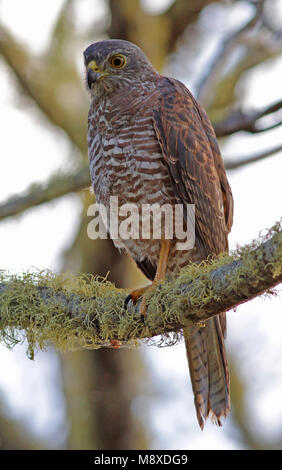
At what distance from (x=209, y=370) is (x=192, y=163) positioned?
1531 millimetres

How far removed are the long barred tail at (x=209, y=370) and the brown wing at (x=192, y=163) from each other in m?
0.58

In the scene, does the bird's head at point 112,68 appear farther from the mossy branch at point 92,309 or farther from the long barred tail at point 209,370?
the long barred tail at point 209,370

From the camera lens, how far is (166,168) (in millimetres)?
4566

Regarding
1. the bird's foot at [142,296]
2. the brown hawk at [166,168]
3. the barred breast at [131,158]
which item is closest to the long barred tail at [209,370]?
the brown hawk at [166,168]

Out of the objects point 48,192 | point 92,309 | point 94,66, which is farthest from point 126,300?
point 48,192

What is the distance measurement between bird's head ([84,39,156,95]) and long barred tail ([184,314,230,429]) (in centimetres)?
203

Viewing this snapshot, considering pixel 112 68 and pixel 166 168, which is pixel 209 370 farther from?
pixel 112 68

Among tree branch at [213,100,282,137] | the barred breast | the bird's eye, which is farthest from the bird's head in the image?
tree branch at [213,100,282,137]

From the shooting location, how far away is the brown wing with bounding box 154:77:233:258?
455 cm

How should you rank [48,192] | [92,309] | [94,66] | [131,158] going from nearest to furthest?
[92,309]
[131,158]
[94,66]
[48,192]

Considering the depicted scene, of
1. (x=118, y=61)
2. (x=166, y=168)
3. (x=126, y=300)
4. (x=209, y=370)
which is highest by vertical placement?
(x=118, y=61)

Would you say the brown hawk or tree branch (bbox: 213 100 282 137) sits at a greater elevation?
tree branch (bbox: 213 100 282 137)

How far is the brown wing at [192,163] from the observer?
4551mm

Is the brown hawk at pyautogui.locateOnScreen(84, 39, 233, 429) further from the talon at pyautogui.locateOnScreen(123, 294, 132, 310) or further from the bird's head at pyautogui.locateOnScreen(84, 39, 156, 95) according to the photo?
the talon at pyautogui.locateOnScreen(123, 294, 132, 310)
